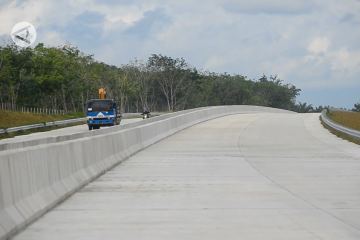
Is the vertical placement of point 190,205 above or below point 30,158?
below

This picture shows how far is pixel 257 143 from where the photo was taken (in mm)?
27125

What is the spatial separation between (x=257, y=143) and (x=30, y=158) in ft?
60.4

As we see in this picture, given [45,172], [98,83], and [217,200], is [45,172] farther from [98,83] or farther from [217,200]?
[98,83]

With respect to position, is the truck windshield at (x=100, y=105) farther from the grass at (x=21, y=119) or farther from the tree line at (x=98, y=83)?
the tree line at (x=98, y=83)

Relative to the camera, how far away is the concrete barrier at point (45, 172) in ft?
27.4

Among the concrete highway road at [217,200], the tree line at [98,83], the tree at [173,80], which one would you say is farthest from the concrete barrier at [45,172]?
the tree at [173,80]

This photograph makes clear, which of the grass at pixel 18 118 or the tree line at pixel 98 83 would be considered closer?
the grass at pixel 18 118

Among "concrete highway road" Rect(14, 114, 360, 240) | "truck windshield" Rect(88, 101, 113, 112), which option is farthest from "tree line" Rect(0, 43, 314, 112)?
"concrete highway road" Rect(14, 114, 360, 240)

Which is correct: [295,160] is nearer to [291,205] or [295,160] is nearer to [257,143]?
[257,143]

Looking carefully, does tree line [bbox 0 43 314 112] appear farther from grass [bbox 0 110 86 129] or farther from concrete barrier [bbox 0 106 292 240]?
concrete barrier [bbox 0 106 292 240]

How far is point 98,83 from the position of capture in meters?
97.3

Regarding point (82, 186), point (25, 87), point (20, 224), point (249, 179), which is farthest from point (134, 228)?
point (25, 87)

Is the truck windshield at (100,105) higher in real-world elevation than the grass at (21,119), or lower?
higher

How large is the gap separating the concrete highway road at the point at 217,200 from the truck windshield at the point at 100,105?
2490 centimetres
